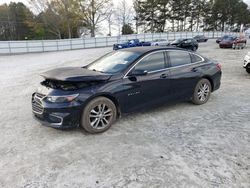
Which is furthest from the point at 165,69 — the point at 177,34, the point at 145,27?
the point at 145,27

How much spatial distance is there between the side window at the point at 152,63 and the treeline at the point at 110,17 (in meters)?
44.1

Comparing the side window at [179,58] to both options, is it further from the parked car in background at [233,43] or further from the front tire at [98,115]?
the parked car in background at [233,43]

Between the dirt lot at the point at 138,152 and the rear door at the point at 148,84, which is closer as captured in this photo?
the dirt lot at the point at 138,152

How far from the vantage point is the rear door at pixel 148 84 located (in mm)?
4469

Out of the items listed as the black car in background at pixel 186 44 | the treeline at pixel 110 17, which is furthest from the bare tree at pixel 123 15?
the black car in background at pixel 186 44

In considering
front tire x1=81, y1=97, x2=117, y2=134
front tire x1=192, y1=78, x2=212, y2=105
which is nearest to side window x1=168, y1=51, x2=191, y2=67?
front tire x1=192, y1=78, x2=212, y2=105

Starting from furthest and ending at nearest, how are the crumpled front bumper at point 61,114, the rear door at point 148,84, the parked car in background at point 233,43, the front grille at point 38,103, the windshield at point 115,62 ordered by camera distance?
the parked car in background at point 233,43
the windshield at point 115,62
the rear door at point 148,84
the front grille at point 38,103
the crumpled front bumper at point 61,114

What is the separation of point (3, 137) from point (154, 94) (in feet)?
9.66

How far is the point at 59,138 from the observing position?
404 centimetres

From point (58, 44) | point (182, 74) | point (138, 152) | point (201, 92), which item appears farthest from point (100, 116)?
point (58, 44)

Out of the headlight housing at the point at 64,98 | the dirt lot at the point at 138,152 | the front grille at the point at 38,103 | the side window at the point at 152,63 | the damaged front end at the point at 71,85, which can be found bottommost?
the dirt lot at the point at 138,152

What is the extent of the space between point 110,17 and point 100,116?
48.6m

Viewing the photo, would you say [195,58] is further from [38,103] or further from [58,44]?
[58,44]

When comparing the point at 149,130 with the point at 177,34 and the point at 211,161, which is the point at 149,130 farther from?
the point at 177,34
